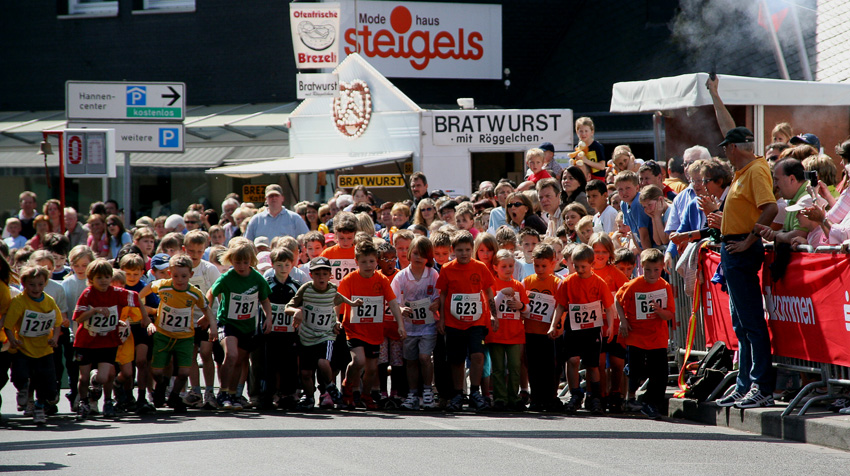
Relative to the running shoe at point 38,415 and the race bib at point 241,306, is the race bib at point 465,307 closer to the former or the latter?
the race bib at point 241,306

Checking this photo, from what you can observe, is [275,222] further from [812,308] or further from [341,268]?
[812,308]

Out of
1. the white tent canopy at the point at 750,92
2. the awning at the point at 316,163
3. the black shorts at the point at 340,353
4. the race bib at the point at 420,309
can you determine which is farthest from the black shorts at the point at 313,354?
the awning at the point at 316,163

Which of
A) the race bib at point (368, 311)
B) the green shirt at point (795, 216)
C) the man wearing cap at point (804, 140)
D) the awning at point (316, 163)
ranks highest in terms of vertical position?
the awning at point (316, 163)

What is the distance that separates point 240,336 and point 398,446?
288cm

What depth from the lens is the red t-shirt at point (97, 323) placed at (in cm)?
988

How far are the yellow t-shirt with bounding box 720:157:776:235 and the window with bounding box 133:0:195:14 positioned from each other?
24.1 m

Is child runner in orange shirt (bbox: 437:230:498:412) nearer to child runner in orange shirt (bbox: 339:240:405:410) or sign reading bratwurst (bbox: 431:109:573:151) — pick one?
child runner in orange shirt (bbox: 339:240:405:410)

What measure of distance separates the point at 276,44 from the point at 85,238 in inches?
490

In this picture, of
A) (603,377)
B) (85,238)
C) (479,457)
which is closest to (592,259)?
(603,377)

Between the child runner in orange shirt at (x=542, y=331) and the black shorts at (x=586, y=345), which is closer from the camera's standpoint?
the black shorts at (x=586, y=345)

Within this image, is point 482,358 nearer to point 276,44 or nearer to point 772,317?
point 772,317

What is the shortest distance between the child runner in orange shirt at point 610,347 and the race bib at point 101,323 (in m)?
4.40

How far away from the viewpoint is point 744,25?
21.4m

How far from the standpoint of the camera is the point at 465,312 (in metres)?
9.94
